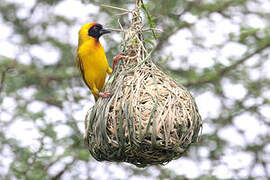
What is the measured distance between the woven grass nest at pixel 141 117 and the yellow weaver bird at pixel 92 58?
0.85m

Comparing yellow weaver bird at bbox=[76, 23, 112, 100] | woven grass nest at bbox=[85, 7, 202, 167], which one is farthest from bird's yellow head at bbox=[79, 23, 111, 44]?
woven grass nest at bbox=[85, 7, 202, 167]

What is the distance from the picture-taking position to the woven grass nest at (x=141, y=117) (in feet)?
7.82

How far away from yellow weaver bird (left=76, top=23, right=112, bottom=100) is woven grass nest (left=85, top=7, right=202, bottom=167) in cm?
85

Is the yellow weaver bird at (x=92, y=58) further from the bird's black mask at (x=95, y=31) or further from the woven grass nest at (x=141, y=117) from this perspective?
the woven grass nest at (x=141, y=117)

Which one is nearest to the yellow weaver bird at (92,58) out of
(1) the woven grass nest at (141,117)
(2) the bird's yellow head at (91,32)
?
(2) the bird's yellow head at (91,32)

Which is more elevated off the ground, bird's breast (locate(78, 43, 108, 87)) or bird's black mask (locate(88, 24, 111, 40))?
bird's black mask (locate(88, 24, 111, 40))

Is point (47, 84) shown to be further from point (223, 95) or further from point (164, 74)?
point (164, 74)

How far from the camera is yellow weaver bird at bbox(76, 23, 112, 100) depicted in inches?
144

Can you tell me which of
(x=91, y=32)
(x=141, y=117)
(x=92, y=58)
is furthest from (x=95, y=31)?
(x=141, y=117)

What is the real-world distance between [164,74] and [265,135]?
9.63 feet

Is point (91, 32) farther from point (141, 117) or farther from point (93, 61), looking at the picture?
point (141, 117)

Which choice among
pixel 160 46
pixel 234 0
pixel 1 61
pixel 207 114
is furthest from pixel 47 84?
pixel 234 0

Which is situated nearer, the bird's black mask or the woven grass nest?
the woven grass nest

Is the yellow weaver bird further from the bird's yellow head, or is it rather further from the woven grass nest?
the woven grass nest
